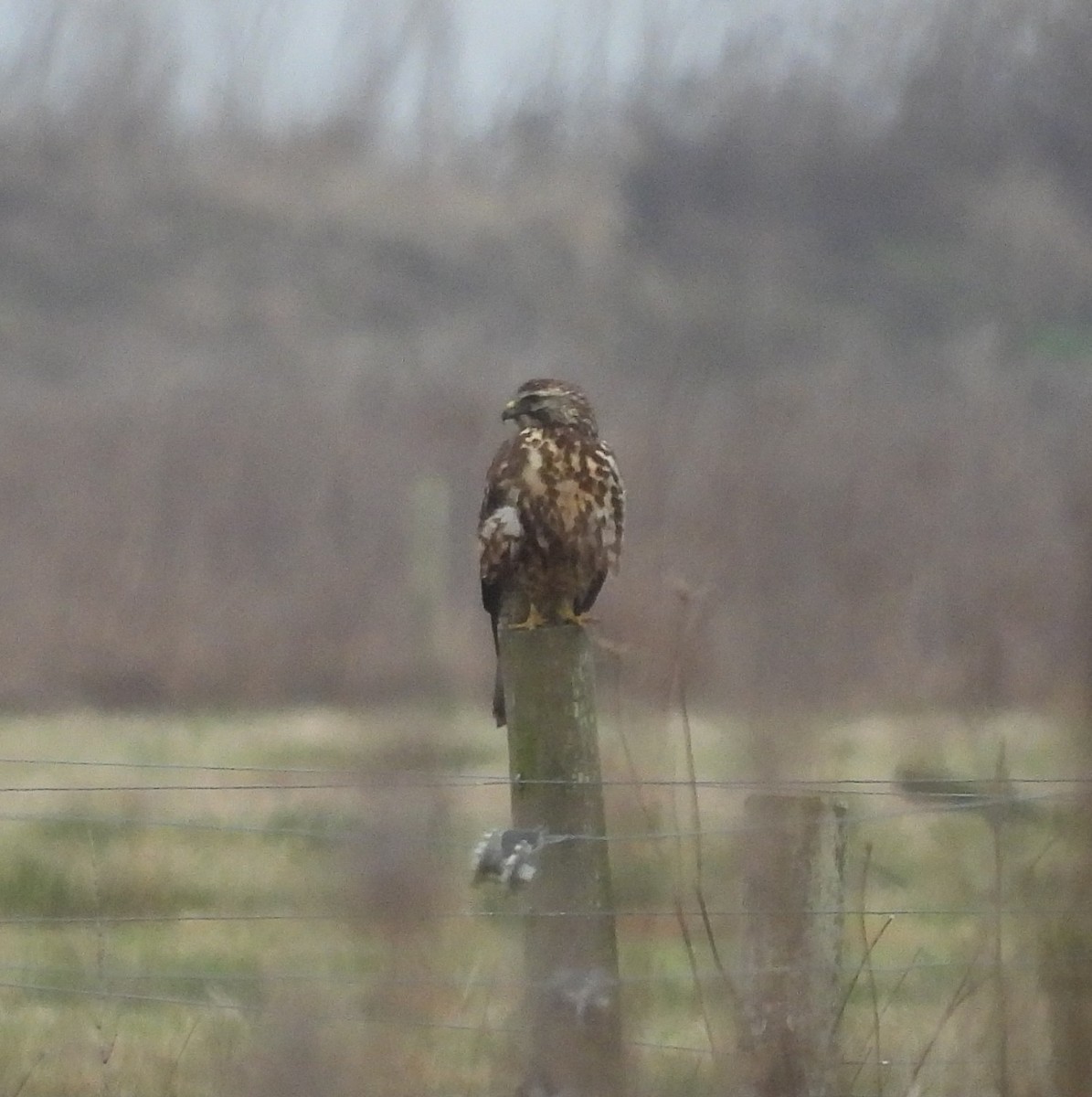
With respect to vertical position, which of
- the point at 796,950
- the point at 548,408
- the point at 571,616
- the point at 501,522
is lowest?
the point at 796,950

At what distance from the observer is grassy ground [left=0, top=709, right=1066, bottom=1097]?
2.48 m

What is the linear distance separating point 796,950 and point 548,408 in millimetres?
1531

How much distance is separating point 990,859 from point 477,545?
1232mm

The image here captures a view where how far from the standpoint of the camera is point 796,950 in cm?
228

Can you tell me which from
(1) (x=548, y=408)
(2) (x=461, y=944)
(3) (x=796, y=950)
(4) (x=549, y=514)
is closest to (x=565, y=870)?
(3) (x=796, y=950)

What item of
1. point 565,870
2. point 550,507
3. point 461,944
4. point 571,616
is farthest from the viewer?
point 571,616

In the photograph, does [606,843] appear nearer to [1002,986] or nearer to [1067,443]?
[1002,986]

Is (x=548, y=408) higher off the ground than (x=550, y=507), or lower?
higher

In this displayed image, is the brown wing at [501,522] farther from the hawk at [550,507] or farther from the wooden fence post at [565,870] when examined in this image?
the wooden fence post at [565,870]

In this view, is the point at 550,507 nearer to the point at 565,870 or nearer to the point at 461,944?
the point at 461,944

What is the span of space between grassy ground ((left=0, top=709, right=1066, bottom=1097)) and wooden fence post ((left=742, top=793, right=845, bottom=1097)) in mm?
57

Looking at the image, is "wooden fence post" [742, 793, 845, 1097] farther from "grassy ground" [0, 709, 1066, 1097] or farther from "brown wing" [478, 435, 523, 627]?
"brown wing" [478, 435, 523, 627]

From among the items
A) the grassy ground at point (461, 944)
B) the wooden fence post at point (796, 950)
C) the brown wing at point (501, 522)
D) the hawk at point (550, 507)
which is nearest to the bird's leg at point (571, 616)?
the hawk at point (550, 507)

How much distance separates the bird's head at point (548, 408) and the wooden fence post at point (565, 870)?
1396 mm
